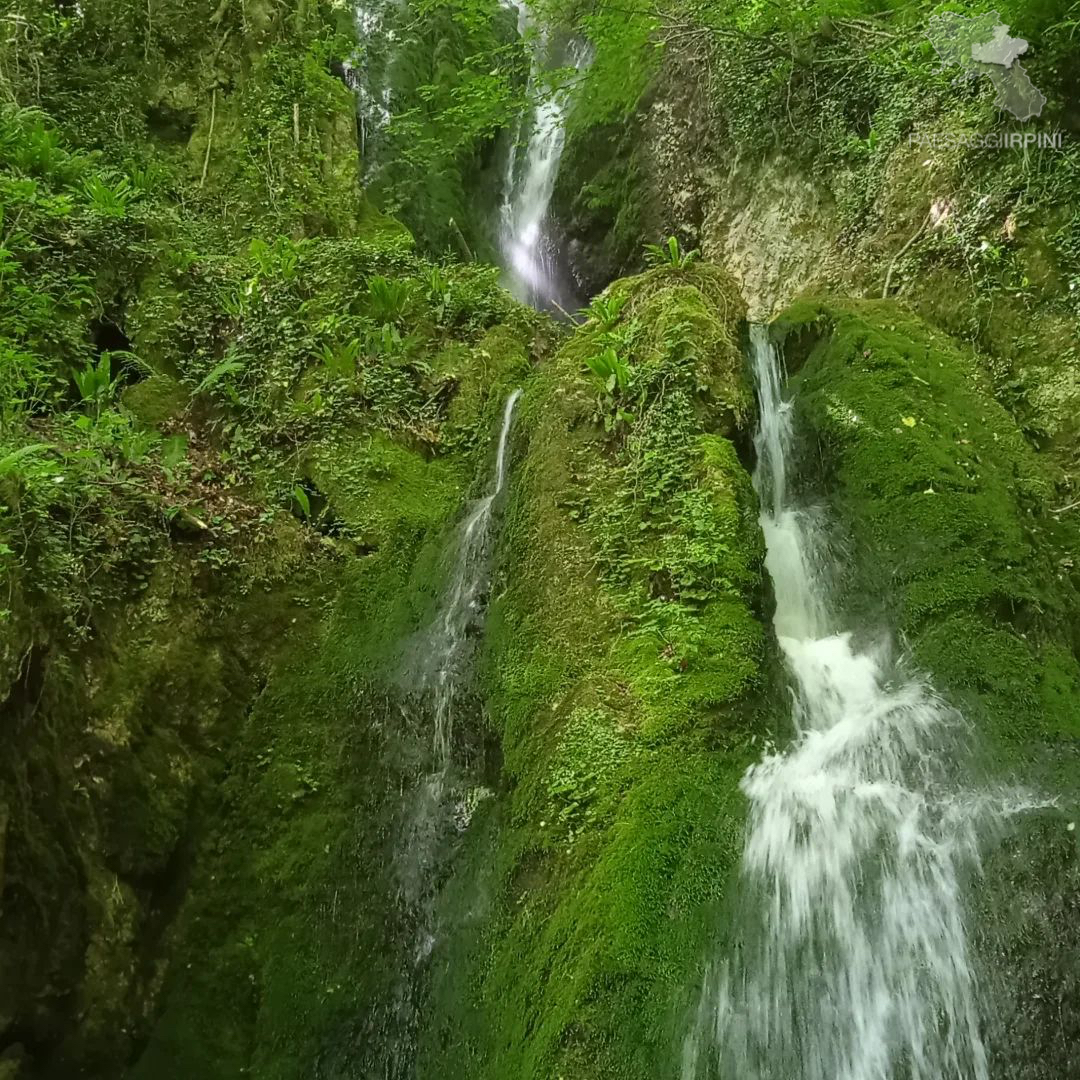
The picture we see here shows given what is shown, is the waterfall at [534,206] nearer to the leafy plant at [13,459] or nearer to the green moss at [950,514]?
the green moss at [950,514]

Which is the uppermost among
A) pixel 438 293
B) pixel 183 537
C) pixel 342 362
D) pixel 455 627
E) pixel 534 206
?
pixel 534 206

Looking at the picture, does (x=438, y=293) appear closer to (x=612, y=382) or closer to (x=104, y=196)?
(x=612, y=382)

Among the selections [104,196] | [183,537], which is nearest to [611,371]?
[183,537]

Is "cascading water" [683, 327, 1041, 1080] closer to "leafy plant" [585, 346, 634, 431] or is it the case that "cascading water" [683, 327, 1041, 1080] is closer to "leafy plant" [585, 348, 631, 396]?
"leafy plant" [585, 346, 634, 431]

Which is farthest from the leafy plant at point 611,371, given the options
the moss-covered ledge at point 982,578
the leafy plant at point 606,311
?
the moss-covered ledge at point 982,578

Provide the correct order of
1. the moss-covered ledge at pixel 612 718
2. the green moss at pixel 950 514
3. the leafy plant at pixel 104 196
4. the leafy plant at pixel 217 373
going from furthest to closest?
the leafy plant at pixel 104 196, the leafy plant at pixel 217 373, the green moss at pixel 950 514, the moss-covered ledge at pixel 612 718

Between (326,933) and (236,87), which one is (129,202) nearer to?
(236,87)
